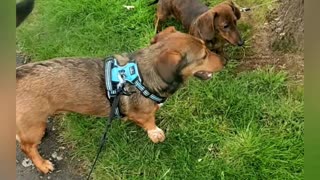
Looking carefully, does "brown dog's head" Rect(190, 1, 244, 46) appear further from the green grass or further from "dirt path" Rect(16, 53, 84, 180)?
"dirt path" Rect(16, 53, 84, 180)

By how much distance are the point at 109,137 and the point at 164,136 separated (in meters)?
0.44

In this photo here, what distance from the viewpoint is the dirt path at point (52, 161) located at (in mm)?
3502

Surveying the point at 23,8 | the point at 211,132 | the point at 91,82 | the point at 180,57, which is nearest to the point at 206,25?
the point at 180,57

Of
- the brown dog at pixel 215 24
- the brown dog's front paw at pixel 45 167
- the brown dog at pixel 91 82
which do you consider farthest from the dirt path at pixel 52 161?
the brown dog at pixel 215 24

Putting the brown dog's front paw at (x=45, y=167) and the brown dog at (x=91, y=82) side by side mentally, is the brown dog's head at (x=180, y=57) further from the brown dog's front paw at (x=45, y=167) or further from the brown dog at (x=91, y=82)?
the brown dog's front paw at (x=45, y=167)

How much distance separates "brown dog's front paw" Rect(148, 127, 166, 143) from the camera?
3520 mm

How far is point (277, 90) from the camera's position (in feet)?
12.3

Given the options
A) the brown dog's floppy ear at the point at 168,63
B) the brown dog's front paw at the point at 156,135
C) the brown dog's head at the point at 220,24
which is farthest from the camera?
the brown dog's head at the point at 220,24

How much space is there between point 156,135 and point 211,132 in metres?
0.44

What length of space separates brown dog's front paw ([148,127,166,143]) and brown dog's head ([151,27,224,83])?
1.71 feet

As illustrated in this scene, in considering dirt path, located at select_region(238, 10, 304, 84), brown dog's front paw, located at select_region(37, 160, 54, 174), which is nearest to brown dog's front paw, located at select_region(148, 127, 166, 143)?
brown dog's front paw, located at select_region(37, 160, 54, 174)

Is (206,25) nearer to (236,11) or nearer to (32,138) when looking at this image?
(236,11)
